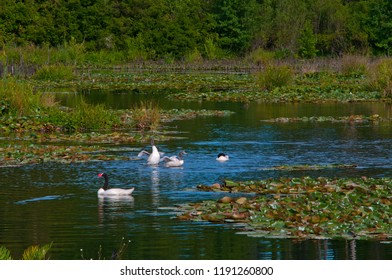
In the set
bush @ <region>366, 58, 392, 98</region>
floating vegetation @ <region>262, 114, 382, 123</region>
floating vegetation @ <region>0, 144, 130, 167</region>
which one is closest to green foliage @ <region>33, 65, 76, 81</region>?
bush @ <region>366, 58, 392, 98</region>

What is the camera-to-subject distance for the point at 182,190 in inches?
749

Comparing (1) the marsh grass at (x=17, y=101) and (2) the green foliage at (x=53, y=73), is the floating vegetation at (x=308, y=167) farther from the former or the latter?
(2) the green foliage at (x=53, y=73)

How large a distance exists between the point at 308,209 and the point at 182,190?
12.6 feet

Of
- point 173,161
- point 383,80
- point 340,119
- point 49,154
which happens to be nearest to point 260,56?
point 383,80

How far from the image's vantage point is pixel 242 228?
15.3 metres

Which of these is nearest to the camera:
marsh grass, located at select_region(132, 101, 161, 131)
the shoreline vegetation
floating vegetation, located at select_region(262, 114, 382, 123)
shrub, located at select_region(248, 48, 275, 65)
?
the shoreline vegetation

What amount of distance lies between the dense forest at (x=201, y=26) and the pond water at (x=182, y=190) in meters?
44.2

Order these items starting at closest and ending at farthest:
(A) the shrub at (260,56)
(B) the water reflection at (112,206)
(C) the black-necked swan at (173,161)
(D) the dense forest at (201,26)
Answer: (B) the water reflection at (112,206) < (C) the black-necked swan at (173,161) < (A) the shrub at (260,56) < (D) the dense forest at (201,26)

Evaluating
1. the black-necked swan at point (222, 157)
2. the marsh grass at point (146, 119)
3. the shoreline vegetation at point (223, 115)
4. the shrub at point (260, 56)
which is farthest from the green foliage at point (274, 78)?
the shrub at point (260, 56)

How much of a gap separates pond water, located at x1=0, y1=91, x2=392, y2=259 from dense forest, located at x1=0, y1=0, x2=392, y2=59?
44163 millimetres

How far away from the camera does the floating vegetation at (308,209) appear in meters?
14.7

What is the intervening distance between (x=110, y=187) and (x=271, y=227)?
17.2 ft

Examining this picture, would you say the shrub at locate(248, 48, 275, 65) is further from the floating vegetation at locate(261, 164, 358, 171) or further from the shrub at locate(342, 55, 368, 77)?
the floating vegetation at locate(261, 164, 358, 171)

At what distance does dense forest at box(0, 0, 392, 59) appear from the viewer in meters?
77.1
